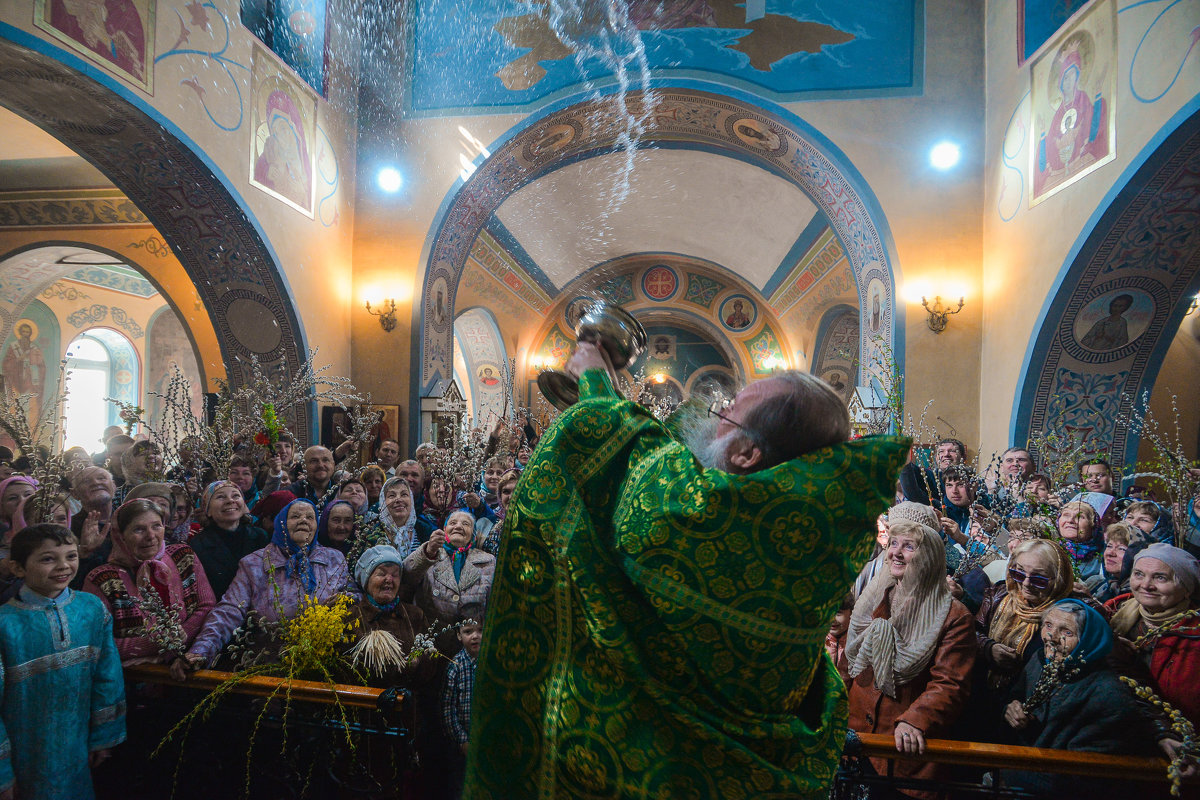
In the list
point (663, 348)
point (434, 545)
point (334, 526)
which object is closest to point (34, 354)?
point (334, 526)

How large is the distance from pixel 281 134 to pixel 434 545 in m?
6.45

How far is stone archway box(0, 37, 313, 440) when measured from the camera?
17.9ft

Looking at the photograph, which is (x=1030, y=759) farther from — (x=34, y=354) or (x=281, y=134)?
(x=34, y=354)

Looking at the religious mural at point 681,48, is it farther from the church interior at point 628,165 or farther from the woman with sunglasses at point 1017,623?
the woman with sunglasses at point 1017,623

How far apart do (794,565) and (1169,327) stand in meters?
7.28

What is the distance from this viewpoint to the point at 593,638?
4.42 feet

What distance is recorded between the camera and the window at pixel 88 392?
13.9 m

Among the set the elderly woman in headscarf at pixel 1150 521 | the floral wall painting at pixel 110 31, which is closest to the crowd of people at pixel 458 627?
the elderly woman in headscarf at pixel 1150 521

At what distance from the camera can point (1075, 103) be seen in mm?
6262

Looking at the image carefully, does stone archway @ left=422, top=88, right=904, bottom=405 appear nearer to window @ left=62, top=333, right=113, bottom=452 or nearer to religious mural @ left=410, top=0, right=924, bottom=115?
religious mural @ left=410, top=0, right=924, bottom=115

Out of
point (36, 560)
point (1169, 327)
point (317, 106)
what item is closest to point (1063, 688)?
point (36, 560)

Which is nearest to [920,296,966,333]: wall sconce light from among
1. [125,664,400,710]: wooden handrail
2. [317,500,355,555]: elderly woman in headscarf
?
[317,500,355,555]: elderly woman in headscarf

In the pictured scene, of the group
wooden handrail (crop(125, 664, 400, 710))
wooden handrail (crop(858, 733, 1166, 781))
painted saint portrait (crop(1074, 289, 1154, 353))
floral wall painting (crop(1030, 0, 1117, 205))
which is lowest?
wooden handrail (crop(858, 733, 1166, 781))

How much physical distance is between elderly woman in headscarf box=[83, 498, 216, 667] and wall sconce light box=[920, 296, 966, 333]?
7.66m
